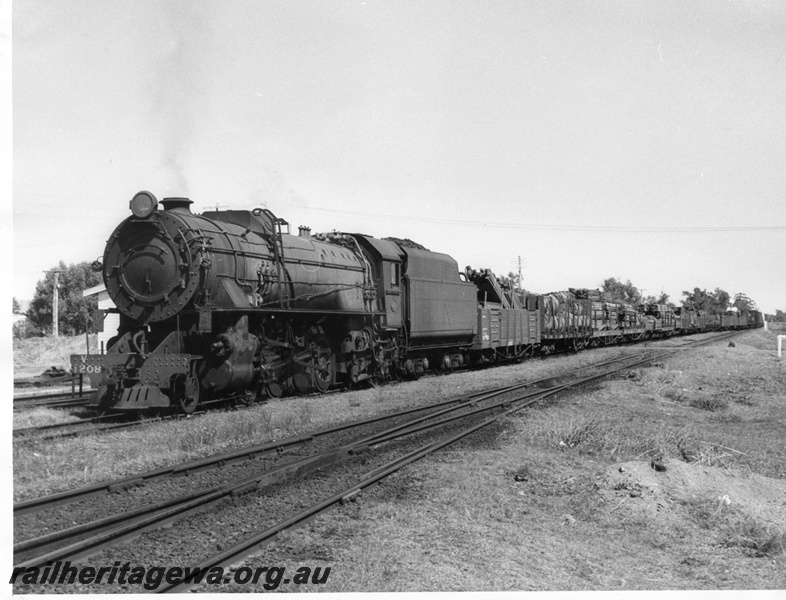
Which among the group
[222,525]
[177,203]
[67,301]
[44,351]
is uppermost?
[177,203]

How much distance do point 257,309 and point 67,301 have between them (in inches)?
872

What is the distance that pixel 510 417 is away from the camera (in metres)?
11.9

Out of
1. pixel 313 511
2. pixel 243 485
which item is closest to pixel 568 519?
pixel 313 511

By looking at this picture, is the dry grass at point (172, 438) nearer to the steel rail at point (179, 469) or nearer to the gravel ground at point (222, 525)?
the steel rail at point (179, 469)

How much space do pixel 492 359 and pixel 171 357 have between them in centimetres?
1687

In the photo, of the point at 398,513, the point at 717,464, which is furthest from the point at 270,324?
the point at 717,464

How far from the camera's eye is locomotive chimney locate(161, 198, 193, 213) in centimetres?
1209

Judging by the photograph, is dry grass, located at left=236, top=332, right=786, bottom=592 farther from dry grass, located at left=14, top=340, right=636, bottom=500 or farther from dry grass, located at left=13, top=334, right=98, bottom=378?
dry grass, located at left=13, top=334, right=98, bottom=378

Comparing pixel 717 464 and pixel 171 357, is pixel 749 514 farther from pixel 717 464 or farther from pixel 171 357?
pixel 171 357

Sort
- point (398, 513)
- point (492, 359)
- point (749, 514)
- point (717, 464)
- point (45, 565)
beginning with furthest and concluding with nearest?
point (492, 359)
point (717, 464)
point (749, 514)
point (398, 513)
point (45, 565)

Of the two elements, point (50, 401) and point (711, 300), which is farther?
point (711, 300)

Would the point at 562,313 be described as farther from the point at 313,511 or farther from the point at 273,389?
the point at 313,511

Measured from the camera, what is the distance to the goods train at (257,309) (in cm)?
1125

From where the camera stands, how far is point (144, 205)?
11.4 metres
